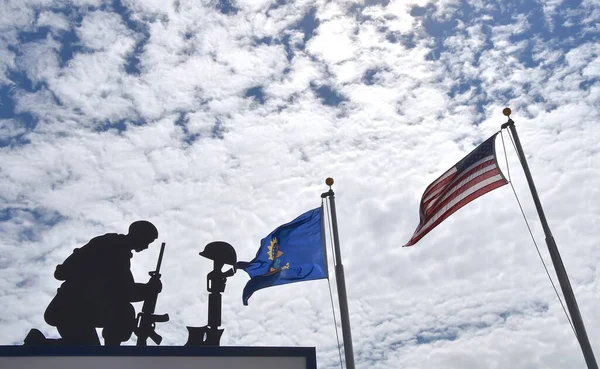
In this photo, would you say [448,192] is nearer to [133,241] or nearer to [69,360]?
[133,241]

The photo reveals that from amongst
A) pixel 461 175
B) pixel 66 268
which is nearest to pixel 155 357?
pixel 66 268

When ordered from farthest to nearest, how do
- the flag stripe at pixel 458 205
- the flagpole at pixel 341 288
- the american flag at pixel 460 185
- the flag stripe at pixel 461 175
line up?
the flag stripe at pixel 461 175
the american flag at pixel 460 185
the flag stripe at pixel 458 205
the flagpole at pixel 341 288

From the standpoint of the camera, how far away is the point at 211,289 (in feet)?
41.1

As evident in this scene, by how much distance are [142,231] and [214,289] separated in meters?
2.04

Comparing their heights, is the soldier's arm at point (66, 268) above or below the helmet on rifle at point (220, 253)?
below

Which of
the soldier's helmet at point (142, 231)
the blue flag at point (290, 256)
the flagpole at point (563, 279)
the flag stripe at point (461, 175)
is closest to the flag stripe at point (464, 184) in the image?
the flag stripe at point (461, 175)

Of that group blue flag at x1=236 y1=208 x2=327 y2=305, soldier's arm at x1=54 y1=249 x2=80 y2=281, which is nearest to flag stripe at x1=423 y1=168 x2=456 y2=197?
blue flag at x1=236 y1=208 x2=327 y2=305

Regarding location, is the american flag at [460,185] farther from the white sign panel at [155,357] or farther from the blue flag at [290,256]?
the white sign panel at [155,357]

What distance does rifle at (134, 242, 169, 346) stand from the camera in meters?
11.3

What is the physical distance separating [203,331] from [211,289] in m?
1.36

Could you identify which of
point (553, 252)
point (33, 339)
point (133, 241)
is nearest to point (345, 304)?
point (553, 252)

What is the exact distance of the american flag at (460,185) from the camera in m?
11.5

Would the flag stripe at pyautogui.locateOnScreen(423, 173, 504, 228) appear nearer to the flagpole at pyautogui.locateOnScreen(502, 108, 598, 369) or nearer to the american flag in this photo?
the american flag

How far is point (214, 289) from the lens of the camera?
1252cm
